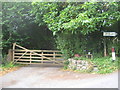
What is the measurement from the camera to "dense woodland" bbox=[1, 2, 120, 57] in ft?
19.9

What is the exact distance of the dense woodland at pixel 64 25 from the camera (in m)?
6.07

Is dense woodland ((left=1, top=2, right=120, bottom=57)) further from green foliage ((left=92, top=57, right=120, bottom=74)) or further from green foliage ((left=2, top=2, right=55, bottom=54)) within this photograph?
green foliage ((left=92, top=57, right=120, bottom=74))

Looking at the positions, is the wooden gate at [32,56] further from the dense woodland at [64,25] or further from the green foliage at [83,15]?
the green foliage at [83,15]

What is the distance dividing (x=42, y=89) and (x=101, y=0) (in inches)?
200

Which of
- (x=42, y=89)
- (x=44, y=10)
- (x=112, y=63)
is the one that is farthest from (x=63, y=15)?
(x=42, y=89)

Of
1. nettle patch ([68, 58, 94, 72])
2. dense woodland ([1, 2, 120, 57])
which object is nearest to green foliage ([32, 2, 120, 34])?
dense woodland ([1, 2, 120, 57])

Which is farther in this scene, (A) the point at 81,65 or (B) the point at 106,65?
(A) the point at 81,65

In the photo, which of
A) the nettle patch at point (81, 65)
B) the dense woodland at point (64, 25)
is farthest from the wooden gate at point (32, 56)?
the nettle patch at point (81, 65)

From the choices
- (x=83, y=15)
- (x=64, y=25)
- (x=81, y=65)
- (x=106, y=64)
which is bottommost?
(x=81, y=65)

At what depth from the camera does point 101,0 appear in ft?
20.7

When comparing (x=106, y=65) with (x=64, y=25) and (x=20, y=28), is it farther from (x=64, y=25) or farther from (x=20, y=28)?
(x=20, y=28)

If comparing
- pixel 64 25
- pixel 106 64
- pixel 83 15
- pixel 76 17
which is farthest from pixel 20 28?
pixel 106 64

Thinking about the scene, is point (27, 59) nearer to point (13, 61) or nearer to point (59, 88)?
point (13, 61)

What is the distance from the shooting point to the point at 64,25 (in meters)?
6.32
